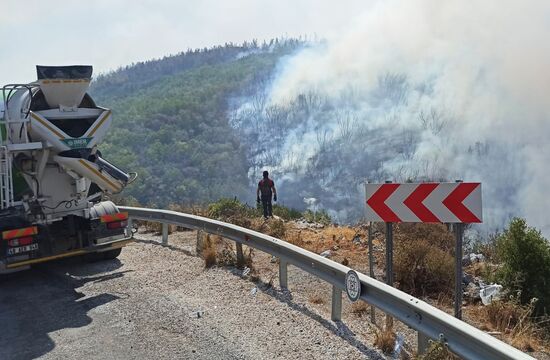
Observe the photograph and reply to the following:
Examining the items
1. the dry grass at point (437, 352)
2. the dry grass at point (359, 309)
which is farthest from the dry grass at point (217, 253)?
the dry grass at point (437, 352)

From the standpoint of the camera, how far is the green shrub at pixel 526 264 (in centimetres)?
686

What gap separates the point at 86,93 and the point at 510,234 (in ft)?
21.1

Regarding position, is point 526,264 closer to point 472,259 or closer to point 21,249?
point 472,259

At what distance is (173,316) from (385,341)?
2.35 meters

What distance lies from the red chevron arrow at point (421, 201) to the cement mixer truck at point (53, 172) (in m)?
4.94

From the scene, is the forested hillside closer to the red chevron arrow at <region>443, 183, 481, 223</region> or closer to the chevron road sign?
the chevron road sign

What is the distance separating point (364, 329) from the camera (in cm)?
541

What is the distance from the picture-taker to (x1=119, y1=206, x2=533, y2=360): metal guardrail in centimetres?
366

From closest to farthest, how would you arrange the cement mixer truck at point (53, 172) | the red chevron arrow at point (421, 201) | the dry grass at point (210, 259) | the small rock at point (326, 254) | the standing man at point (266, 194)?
the red chevron arrow at point (421, 201) → the cement mixer truck at point (53, 172) → the dry grass at point (210, 259) → the small rock at point (326, 254) → the standing man at point (266, 194)

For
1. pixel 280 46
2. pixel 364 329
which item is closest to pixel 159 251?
pixel 364 329

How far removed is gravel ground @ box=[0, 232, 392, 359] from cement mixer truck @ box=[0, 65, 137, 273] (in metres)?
0.55

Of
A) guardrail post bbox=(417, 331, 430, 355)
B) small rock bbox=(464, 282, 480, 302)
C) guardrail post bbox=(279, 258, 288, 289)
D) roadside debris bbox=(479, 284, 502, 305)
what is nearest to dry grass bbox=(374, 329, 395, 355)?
guardrail post bbox=(417, 331, 430, 355)

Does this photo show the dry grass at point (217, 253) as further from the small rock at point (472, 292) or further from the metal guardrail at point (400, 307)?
the small rock at point (472, 292)

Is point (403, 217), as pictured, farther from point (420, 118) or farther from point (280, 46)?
point (280, 46)
